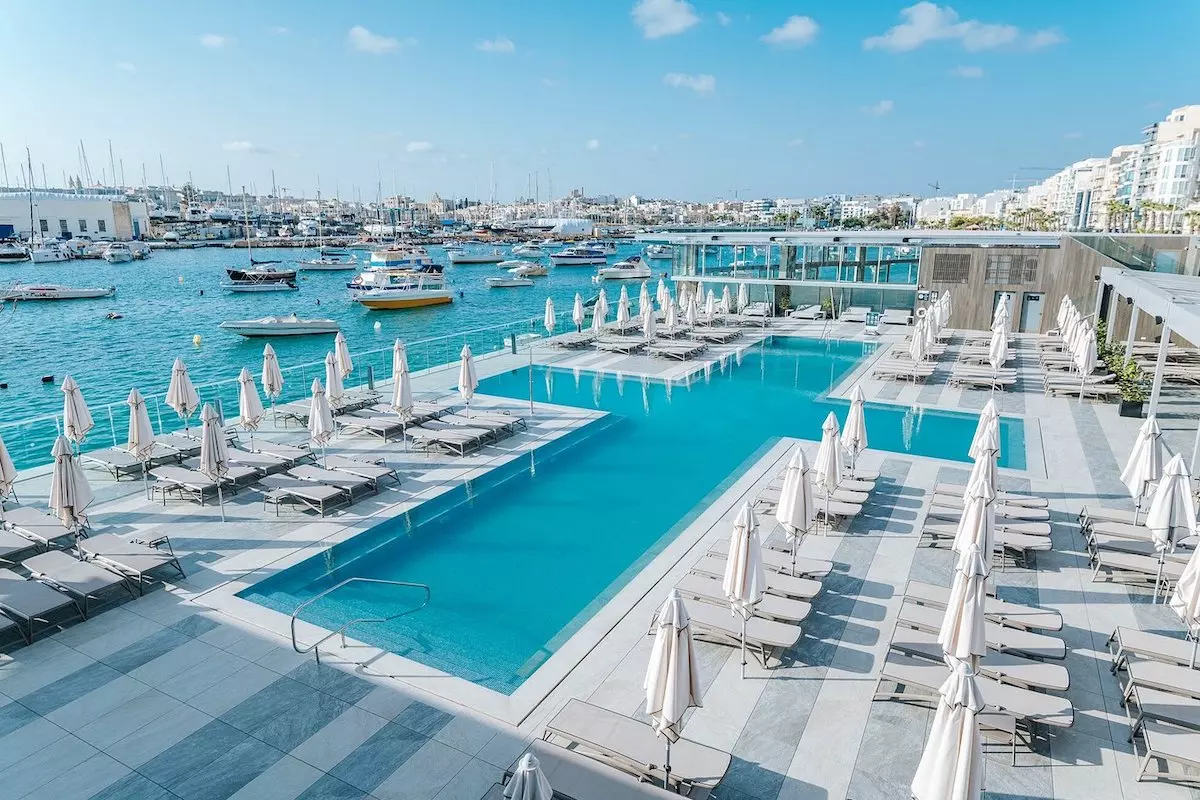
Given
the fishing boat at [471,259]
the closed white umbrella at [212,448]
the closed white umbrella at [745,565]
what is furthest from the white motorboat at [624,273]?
the closed white umbrella at [745,565]

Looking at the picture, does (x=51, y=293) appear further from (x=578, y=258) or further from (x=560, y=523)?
(x=560, y=523)

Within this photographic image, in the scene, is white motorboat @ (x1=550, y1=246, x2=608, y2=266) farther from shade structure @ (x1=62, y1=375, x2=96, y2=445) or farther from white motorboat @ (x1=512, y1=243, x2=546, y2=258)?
shade structure @ (x1=62, y1=375, x2=96, y2=445)

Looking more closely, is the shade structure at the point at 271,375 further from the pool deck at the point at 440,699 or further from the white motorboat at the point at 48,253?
the white motorboat at the point at 48,253

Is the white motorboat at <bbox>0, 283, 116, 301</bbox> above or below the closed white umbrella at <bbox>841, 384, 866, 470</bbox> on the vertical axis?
below

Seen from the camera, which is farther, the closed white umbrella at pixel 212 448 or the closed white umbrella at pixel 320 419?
the closed white umbrella at pixel 320 419

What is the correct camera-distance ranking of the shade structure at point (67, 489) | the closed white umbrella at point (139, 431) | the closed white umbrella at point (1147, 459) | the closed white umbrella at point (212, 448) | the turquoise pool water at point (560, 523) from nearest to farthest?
the turquoise pool water at point (560, 523)
the shade structure at point (67, 489)
the closed white umbrella at point (1147, 459)
the closed white umbrella at point (212, 448)
the closed white umbrella at point (139, 431)

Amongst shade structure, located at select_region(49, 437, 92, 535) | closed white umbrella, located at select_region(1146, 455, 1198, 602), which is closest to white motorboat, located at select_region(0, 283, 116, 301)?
shade structure, located at select_region(49, 437, 92, 535)

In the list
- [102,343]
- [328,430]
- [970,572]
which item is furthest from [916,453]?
[102,343]
